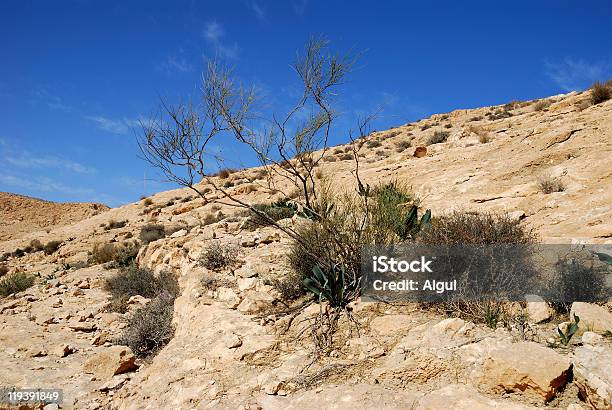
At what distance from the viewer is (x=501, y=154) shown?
9938 millimetres

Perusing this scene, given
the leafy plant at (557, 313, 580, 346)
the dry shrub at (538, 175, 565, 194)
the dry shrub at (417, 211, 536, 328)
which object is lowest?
the leafy plant at (557, 313, 580, 346)

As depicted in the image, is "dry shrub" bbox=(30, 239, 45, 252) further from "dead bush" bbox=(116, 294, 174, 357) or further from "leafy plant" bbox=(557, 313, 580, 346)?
"leafy plant" bbox=(557, 313, 580, 346)

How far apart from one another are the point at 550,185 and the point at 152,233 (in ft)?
37.5

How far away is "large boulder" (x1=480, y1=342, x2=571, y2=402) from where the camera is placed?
264 cm

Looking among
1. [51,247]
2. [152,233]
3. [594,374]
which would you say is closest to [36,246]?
[51,247]

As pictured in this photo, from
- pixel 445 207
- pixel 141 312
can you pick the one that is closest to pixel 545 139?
pixel 445 207

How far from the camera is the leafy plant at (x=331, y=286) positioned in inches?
175

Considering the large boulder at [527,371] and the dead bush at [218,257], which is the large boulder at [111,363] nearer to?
the dead bush at [218,257]

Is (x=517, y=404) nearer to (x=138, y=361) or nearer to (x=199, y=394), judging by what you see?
(x=199, y=394)

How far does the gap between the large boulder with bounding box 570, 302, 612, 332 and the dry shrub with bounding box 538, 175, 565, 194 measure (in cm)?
407

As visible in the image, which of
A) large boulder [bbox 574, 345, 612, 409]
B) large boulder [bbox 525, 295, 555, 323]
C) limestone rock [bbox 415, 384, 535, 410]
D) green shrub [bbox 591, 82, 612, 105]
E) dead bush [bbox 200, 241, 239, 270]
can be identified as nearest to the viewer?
large boulder [bbox 574, 345, 612, 409]

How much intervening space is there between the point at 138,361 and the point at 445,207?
5412mm

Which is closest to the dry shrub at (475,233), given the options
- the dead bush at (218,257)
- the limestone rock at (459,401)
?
the limestone rock at (459,401)

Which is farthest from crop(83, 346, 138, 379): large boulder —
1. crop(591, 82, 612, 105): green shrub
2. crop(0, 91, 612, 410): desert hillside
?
crop(591, 82, 612, 105): green shrub
